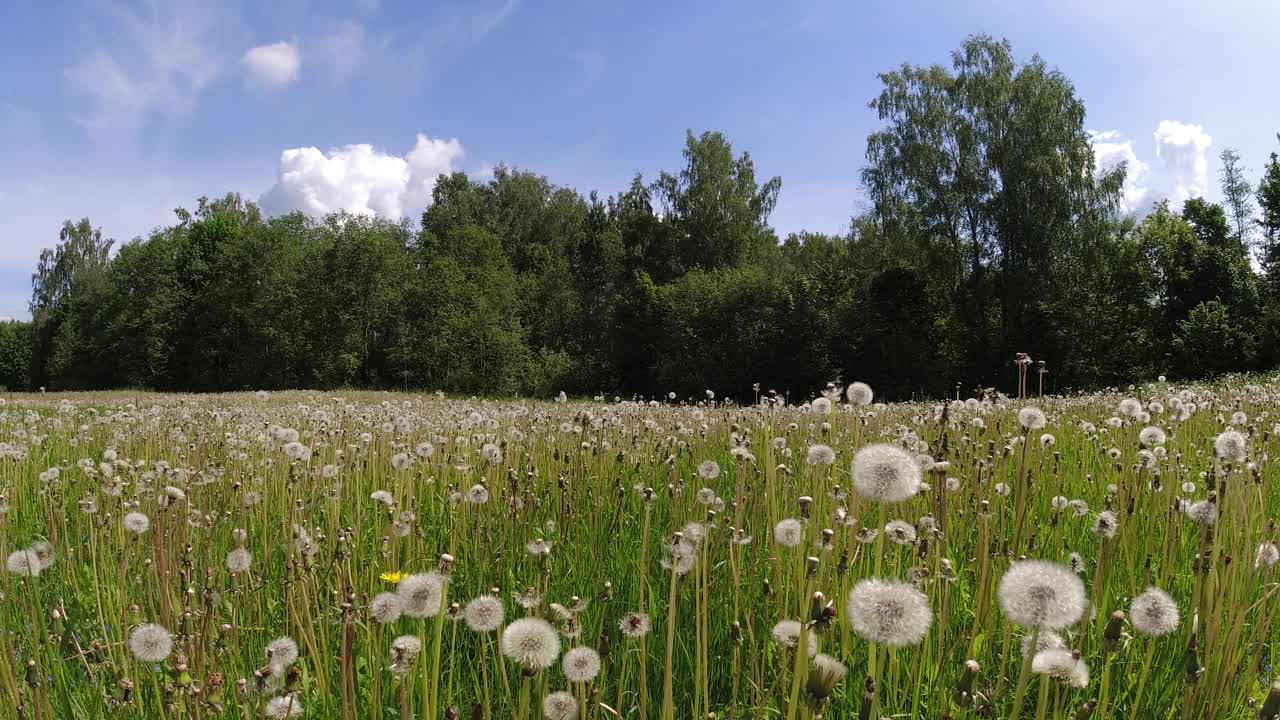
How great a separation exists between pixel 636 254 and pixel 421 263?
13990mm

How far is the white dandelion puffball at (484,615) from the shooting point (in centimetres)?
146

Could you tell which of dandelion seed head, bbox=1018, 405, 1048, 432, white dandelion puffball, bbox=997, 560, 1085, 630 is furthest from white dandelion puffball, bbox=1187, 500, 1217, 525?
white dandelion puffball, bbox=997, 560, 1085, 630

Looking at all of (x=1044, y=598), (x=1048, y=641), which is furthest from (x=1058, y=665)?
(x=1048, y=641)

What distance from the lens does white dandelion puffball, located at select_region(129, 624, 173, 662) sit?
166 centimetres

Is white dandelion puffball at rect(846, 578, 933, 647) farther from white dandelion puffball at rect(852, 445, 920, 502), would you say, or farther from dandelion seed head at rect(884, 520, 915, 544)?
dandelion seed head at rect(884, 520, 915, 544)

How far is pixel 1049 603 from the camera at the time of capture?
125cm

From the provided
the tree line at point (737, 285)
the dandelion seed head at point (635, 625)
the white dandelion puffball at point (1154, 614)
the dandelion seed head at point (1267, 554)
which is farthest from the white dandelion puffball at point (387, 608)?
the tree line at point (737, 285)

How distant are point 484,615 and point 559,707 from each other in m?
0.28

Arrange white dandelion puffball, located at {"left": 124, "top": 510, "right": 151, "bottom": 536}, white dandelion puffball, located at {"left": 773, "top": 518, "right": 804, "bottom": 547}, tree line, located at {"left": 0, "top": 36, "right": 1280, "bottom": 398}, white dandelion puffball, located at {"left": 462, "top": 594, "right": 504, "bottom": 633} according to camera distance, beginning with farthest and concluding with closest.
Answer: tree line, located at {"left": 0, "top": 36, "right": 1280, "bottom": 398}
white dandelion puffball, located at {"left": 124, "top": 510, "right": 151, "bottom": 536}
white dandelion puffball, located at {"left": 773, "top": 518, "right": 804, "bottom": 547}
white dandelion puffball, located at {"left": 462, "top": 594, "right": 504, "bottom": 633}

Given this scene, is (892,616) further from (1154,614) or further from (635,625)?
(1154,614)

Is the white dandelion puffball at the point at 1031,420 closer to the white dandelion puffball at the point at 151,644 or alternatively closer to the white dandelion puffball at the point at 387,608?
the white dandelion puffball at the point at 387,608

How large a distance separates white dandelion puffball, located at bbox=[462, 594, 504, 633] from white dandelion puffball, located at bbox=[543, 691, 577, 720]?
0.20 meters

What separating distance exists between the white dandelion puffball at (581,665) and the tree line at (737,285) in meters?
32.3

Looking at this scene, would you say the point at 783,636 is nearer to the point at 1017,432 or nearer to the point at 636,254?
the point at 1017,432
